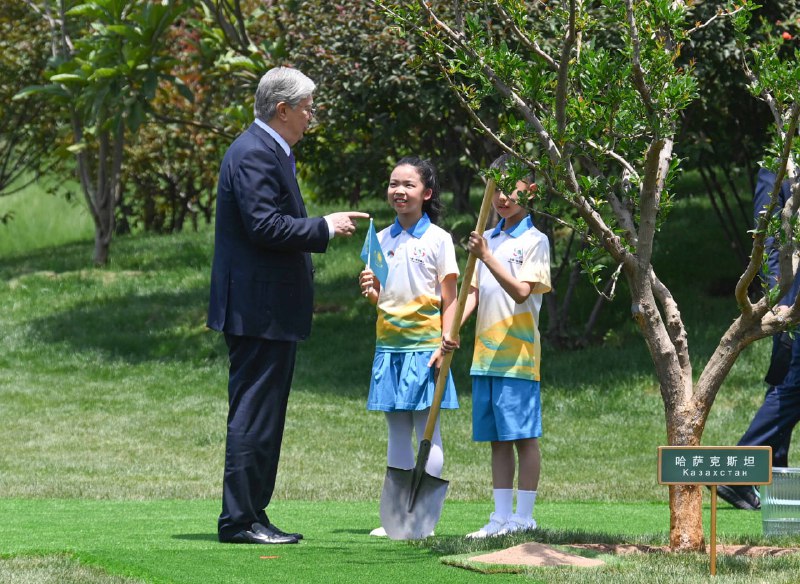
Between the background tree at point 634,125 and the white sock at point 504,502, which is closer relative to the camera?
the background tree at point 634,125

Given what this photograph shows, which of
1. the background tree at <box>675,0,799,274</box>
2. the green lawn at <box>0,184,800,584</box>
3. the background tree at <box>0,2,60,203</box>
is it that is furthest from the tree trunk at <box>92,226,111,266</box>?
the background tree at <box>675,0,799,274</box>

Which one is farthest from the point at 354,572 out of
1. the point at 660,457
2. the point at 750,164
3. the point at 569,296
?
the point at 750,164

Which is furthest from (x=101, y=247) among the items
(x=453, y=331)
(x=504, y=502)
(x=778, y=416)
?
(x=504, y=502)

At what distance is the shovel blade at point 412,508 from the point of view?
6.36 m

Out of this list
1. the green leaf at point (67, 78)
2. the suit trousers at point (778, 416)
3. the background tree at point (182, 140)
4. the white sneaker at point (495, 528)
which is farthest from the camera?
the background tree at point (182, 140)

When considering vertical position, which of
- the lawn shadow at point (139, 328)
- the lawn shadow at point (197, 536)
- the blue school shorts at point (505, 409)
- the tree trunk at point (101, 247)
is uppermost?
the tree trunk at point (101, 247)

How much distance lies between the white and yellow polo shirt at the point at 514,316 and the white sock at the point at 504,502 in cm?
57

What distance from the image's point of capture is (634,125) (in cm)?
531

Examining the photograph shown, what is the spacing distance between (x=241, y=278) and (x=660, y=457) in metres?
2.09

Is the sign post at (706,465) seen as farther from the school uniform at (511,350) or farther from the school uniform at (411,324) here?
the school uniform at (411,324)

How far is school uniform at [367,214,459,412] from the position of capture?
664cm

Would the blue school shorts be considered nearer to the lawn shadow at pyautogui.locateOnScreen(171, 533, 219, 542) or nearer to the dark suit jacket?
the dark suit jacket

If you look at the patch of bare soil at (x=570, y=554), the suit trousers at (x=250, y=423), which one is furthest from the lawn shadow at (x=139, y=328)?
the patch of bare soil at (x=570, y=554)

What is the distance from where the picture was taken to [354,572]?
204 inches
